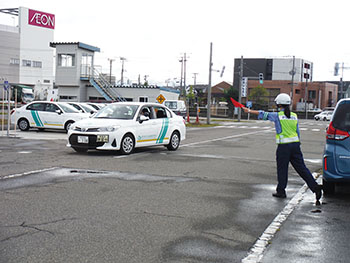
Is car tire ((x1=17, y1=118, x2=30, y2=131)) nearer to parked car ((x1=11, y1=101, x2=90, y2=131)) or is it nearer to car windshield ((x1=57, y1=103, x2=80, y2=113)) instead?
parked car ((x1=11, y1=101, x2=90, y2=131))

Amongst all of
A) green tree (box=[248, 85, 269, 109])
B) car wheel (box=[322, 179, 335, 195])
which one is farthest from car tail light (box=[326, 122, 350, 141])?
green tree (box=[248, 85, 269, 109])

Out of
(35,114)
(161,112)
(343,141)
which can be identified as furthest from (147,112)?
(35,114)

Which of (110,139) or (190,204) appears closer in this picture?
(190,204)

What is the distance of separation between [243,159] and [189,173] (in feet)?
11.7

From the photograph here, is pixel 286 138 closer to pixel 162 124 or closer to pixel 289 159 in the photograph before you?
pixel 289 159

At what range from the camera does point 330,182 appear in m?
8.12

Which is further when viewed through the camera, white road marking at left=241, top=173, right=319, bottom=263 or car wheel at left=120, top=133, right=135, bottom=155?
car wheel at left=120, top=133, right=135, bottom=155

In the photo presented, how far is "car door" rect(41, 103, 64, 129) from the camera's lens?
22000mm

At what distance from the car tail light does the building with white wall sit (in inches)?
2985

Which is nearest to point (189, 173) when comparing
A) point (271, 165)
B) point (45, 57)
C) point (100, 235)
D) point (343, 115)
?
point (271, 165)

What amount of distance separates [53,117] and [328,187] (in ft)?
53.8

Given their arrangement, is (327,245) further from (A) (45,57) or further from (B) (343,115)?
(A) (45,57)

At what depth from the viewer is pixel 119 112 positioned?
45.2ft

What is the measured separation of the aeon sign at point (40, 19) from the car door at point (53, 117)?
6693 cm
